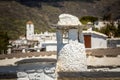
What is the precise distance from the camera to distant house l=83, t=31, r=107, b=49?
33.8m

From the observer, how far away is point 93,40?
34.4m

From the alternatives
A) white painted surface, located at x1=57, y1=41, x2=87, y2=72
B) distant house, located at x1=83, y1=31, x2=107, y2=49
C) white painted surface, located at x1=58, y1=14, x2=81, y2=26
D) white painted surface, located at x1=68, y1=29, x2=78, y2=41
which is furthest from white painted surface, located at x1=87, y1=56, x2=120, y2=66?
distant house, located at x1=83, y1=31, x2=107, y2=49

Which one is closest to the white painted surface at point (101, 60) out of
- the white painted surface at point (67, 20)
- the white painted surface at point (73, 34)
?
the white painted surface at point (67, 20)

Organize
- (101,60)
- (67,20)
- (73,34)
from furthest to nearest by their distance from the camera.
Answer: (101,60) → (67,20) → (73,34)

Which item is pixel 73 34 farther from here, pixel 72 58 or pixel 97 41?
pixel 97 41

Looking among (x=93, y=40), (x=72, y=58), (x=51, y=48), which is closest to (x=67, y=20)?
(x=72, y=58)

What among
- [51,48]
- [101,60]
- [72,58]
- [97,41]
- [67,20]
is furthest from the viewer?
[51,48]

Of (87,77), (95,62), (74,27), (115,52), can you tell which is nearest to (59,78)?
(87,77)

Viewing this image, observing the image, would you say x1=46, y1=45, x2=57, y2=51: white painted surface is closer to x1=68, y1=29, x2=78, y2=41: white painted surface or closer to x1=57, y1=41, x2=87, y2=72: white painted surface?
x1=68, y1=29, x2=78, y2=41: white painted surface

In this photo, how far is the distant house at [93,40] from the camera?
33781 millimetres

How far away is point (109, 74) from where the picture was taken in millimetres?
11508

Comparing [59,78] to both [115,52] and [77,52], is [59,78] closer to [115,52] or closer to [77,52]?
[77,52]

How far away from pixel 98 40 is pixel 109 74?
23.8m

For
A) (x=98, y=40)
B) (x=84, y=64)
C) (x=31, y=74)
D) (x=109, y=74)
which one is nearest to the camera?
(x=31, y=74)
